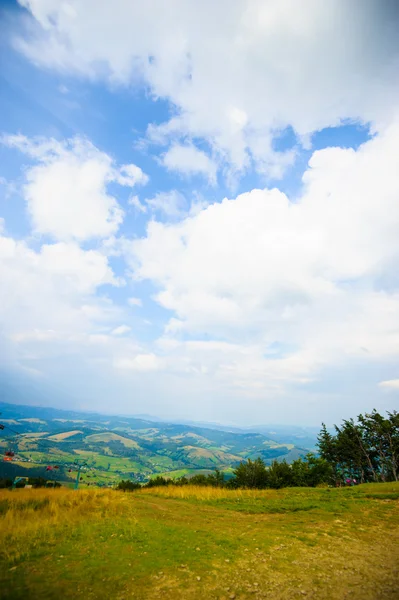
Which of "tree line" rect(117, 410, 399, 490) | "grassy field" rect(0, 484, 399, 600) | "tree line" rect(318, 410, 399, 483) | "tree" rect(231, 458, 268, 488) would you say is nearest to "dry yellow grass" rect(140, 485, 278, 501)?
"grassy field" rect(0, 484, 399, 600)

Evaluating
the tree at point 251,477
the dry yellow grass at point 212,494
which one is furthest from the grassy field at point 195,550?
the tree at point 251,477

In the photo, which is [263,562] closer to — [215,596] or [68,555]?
[215,596]

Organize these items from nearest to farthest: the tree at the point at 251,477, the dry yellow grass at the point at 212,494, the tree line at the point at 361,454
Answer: the dry yellow grass at the point at 212,494 < the tree at the point at 251,477 < the tree line at the point at 361,454

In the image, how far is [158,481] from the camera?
103 ft

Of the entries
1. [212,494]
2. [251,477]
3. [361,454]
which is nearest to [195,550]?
[212,494]

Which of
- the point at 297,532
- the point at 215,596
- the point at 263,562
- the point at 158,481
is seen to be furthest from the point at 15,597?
the point at 158,481

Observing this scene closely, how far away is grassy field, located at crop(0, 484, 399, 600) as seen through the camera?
6406mm

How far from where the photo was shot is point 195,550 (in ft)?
29.1

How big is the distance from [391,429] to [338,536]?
146 feet

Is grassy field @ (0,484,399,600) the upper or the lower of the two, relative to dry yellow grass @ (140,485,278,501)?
upper

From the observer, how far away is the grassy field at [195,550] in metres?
6.41

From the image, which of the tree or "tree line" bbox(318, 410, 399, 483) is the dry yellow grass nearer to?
the tree

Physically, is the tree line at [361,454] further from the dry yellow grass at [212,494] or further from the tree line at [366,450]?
the dry yellow grass at [212,494]

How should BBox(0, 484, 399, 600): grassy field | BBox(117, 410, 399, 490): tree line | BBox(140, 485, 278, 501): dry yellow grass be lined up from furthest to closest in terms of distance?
BBox(117, 410, 399, 490): tree line
BBox(140, 485, 278, 501): dry yellow grass
BBox(0, 484, 399, 600): grassy field
